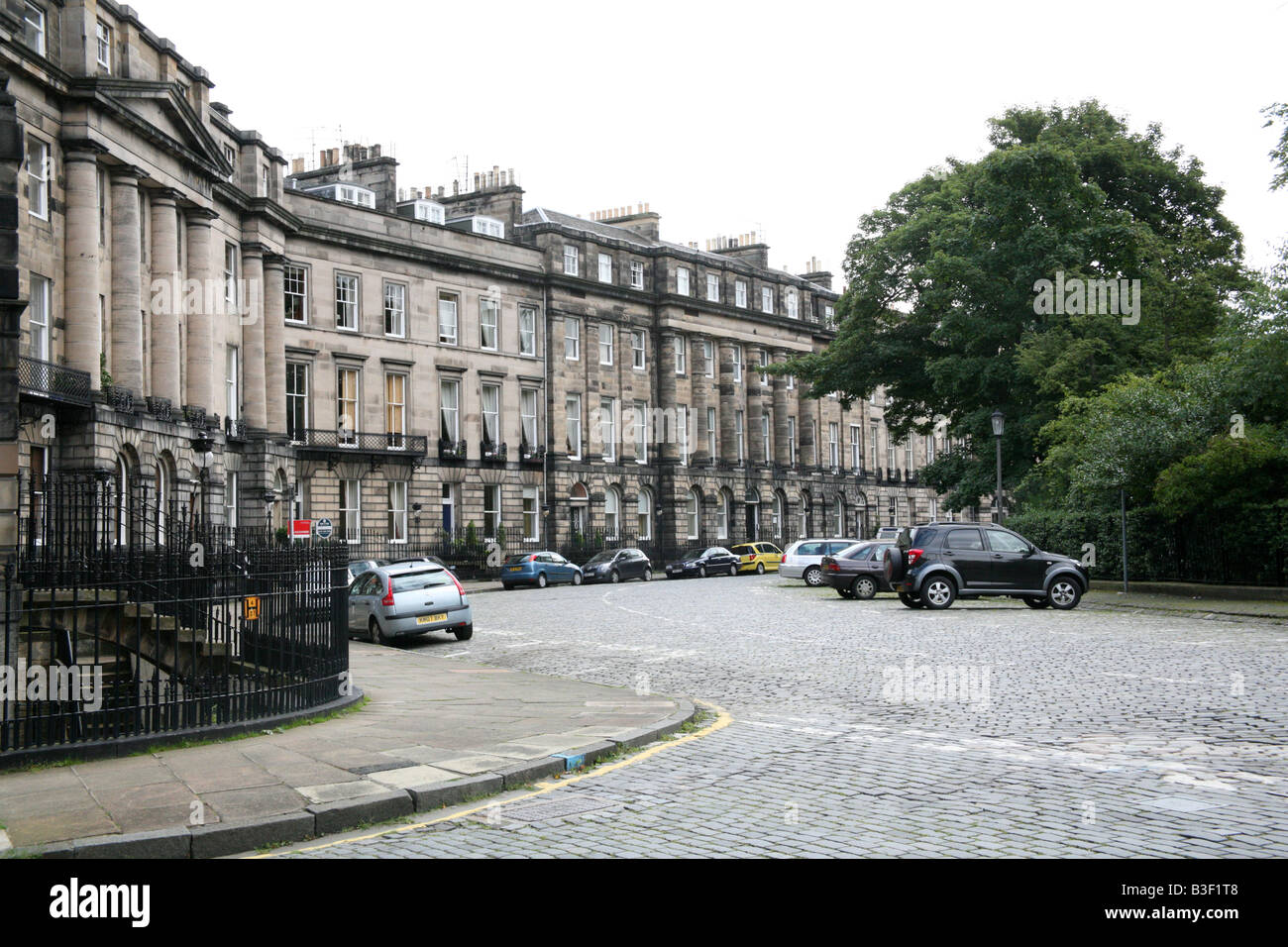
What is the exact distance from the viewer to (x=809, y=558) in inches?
1601

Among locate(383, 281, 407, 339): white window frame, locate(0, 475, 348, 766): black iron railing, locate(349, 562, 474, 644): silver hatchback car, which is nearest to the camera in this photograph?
locate(0, 475, 348, 766): black iron railing

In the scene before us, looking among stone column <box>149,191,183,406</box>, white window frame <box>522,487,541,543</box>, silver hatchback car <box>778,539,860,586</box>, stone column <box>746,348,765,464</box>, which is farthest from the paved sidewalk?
stone column <box>746,348,765,464</box>

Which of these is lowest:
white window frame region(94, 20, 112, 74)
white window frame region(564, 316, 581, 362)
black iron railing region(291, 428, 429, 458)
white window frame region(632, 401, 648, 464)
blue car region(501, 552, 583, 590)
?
blue car region(501, 552, 583, 590)

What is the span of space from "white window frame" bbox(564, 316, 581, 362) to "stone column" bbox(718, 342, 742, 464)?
12440 millimetres

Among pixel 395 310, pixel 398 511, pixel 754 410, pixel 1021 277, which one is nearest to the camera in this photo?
pixel 1021 277

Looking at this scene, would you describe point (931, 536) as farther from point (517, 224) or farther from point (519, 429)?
point (517, 224)

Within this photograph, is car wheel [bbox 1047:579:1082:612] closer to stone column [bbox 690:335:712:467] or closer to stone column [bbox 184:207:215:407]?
stone column [bbox 184:207:215:407]

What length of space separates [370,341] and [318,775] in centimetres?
4471

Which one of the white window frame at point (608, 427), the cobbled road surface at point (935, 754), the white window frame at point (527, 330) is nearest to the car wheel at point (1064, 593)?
the cobbled road surface at point (935, 754)

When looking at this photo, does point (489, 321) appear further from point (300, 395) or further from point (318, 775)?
point (318, 775)

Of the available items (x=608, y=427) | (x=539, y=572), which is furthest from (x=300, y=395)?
(x=608, y=427)

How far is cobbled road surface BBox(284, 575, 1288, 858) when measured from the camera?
7.04 metres

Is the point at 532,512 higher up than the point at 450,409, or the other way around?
the point at 450,409

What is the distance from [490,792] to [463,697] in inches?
203
